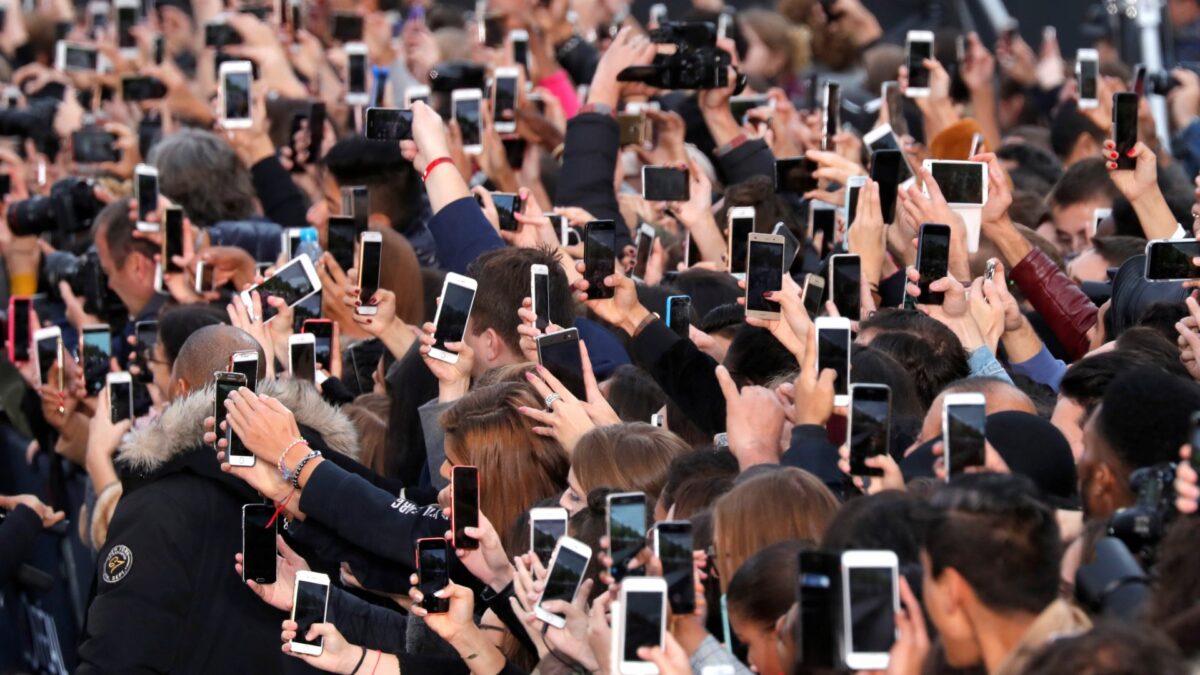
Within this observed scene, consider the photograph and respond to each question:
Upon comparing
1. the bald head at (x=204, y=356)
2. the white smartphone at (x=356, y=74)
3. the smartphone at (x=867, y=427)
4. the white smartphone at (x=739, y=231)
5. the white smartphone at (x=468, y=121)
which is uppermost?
the white smartphone at (x=356, y=74)

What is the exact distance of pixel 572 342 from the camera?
16.0 ft

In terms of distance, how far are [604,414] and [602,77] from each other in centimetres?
224

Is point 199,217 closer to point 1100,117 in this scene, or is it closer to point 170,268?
point 170,268

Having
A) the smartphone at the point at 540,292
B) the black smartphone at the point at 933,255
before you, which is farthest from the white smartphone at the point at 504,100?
the black smartphone at the point at 933,255

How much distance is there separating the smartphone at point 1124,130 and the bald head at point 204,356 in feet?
8.44

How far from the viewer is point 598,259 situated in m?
5.28

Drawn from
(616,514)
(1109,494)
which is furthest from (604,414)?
(1109,494)

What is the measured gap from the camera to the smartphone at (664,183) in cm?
646

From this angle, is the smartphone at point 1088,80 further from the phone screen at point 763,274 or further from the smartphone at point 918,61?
the phone screen at point 763,274

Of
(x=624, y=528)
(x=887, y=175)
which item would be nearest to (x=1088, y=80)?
(x=887, y=175)

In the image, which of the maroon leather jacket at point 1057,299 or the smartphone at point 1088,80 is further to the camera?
the smartphone at point 1088,80

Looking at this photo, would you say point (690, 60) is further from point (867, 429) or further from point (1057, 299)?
point (867, 429)

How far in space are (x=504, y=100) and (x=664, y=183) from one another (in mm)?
1306

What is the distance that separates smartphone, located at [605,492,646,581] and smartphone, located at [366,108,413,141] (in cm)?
268
